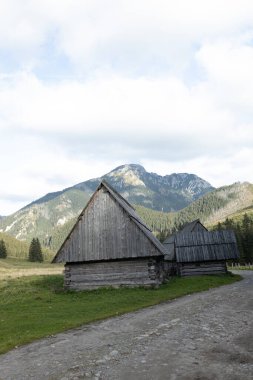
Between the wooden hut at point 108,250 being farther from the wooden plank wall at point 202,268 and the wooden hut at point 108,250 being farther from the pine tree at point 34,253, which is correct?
the pine tree at point 34,253

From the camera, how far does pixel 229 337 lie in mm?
11859

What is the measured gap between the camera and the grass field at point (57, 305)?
14672 mm

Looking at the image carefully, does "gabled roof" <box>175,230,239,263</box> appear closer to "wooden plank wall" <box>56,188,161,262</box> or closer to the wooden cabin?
the wooden cabin

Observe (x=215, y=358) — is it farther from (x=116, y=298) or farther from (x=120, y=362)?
(x=116, y=298)

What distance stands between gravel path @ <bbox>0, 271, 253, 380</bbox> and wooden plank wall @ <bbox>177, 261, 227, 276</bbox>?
26835mm

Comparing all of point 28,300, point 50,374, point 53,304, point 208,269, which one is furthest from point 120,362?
point 208,269

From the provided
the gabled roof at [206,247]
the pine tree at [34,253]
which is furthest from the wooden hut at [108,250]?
the pine tree at [34,253]

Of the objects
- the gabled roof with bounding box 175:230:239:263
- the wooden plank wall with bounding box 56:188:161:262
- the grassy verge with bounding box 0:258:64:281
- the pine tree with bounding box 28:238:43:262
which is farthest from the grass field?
the pine tree with bounding box 28:238:43:262

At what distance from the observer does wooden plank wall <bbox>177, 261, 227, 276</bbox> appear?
140ft

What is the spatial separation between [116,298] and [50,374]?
14445 mm

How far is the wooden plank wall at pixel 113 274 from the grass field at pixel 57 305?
1061 millimetres

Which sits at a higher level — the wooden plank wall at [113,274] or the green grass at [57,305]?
the wooden plank wall at [113,274]

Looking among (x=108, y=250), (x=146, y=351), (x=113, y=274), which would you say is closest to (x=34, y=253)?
(x=113, y=274)

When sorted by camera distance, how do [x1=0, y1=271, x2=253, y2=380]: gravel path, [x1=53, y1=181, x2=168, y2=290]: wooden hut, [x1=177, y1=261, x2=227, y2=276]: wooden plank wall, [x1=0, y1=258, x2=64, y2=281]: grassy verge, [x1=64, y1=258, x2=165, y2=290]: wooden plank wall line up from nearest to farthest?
1. [x1=0, y1=271, x2=253, y2=380]: gravel path
2. [x1=64, y1=258, x2=165, y2=290]: wooden plank wall
3. [x1=53, y1=181, x2=168, y2=290]: wooden hut
4. [x1=177, y1=261, x2=227, y2=276]: wooden plank wall
5. [x1=0, y1=258, x2=64, y2=281]: grassy verge
